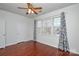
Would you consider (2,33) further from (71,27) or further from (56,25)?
(71,27)

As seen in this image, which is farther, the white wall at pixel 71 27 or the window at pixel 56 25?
the white wall at pixel 71 27

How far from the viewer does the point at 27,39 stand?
6.33ft

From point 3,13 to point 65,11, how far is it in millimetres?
Result: 1931

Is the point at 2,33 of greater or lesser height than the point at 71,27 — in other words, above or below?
below

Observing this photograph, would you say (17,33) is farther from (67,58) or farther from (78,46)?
(78,46)

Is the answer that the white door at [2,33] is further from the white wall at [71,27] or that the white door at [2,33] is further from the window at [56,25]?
the window at [56,25]

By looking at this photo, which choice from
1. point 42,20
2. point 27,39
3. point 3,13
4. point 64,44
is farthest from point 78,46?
point 3,13

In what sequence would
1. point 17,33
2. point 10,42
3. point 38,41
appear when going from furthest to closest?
point 10,42
point 38,41
point 17,33

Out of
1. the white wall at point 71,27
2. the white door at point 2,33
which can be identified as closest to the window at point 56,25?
the white wall at point 71,27

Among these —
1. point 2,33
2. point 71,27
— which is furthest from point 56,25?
point 2,33

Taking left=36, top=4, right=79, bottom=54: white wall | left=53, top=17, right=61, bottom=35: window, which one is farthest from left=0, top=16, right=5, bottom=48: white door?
left=53, top=17, right=61, bottom=35: window

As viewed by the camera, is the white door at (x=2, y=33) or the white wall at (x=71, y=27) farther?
the white wall at (x=71, y=27)

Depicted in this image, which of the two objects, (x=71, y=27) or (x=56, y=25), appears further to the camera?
(x=71, y=27)

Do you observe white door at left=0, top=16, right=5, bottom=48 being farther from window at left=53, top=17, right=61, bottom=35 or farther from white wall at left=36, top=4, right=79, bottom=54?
window at left=53, top=17, right=61, bottom=35
